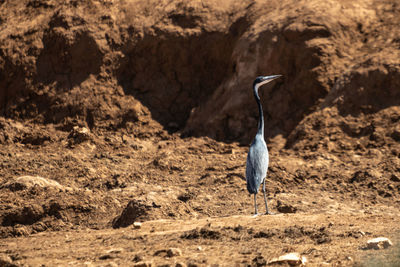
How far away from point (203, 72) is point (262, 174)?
7494 millimetres

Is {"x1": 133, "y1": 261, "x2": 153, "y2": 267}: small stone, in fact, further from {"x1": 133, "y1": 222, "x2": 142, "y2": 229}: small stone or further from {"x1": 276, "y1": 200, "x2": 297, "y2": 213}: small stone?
{"x1": 276, "y1": 200, "x2": 297, "y2": 213}: small stone

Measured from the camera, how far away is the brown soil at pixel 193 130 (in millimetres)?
6496

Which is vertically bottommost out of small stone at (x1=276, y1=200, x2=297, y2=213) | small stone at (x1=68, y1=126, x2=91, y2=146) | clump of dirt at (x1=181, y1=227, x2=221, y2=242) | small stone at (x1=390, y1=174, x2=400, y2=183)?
small stone at (x1=390, y1=174, x2=400, y2=183)

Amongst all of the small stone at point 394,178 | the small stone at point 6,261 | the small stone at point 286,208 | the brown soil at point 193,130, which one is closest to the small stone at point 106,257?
the brown soil at point 193,130

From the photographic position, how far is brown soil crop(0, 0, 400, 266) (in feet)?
21.3

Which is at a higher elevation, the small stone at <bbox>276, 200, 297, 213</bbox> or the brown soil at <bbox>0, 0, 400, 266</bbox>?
the brown soil at <bbox>0, 0, 400, 266</bbox>

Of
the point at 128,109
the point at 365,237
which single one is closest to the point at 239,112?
the point at 128,109

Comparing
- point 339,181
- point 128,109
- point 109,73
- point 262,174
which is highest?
point 109,73

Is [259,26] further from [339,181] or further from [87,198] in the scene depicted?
[87,198]

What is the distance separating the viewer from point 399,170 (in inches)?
404

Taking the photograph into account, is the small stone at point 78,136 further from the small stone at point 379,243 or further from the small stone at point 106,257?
the small stone at point 379,243

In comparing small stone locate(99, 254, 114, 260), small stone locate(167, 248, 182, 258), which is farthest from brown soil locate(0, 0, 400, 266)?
small stone locate(167, 248, 182, 258)

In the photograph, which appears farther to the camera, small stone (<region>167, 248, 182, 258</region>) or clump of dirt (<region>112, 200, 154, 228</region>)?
clump of dirt (<region>112, 200, 154, 228</region>)

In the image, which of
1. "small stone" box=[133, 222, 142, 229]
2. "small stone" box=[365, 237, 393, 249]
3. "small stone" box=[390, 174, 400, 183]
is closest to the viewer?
"small stone" box=[365, 237, 393, 249]
